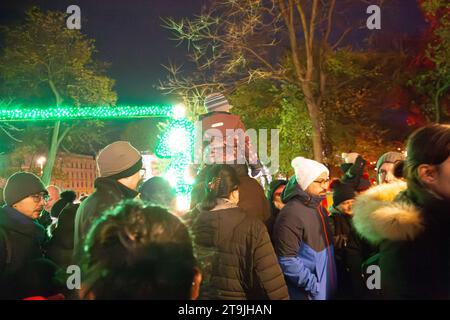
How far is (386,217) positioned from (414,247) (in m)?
0.17

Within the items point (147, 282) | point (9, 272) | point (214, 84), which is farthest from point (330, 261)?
point (214, 84)

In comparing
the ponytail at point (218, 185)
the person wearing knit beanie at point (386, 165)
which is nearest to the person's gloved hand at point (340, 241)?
the person wearing knit beanie at point (386, 165)

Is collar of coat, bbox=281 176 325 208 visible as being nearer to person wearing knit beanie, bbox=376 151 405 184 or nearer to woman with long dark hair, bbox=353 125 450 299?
person wearing knit beanie, bbox=376 151 405 184

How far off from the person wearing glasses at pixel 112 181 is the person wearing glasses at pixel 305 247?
1270 mm

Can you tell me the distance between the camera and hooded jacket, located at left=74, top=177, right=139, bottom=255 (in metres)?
3.34

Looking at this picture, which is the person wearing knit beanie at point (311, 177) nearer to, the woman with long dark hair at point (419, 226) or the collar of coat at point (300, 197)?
the collar of coat at point (300, 197)

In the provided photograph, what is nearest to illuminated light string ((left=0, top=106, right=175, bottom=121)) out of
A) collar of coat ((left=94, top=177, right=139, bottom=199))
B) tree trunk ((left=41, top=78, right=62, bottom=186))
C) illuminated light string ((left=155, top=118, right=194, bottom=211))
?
tree trunk ((left=41, top=78, right=62, bottom=186))

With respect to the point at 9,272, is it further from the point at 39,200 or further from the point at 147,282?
the point at 147,282

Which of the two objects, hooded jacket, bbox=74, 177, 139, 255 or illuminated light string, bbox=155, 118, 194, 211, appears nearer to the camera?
hooded jacket, bbox=74, 177, 139, 255

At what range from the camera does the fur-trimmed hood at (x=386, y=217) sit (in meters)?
2.02

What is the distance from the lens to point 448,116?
18297mm

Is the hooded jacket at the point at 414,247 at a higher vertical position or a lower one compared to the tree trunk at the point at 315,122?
lower
